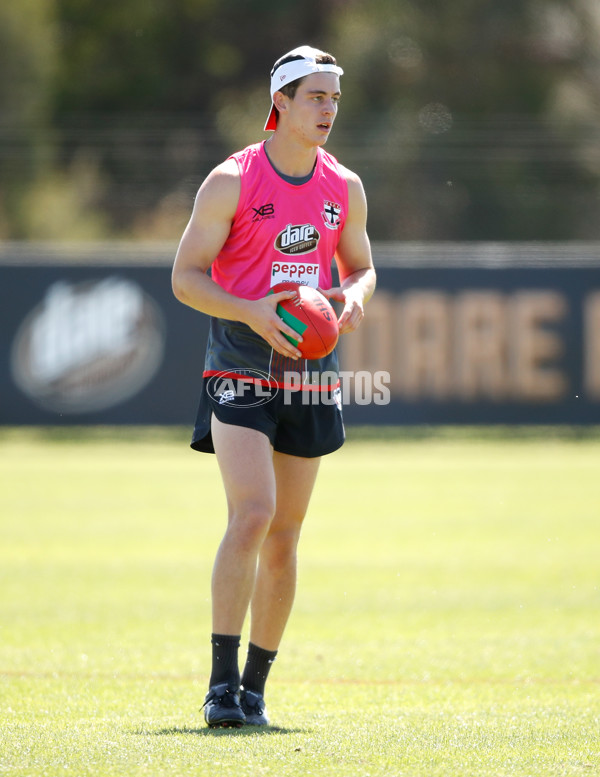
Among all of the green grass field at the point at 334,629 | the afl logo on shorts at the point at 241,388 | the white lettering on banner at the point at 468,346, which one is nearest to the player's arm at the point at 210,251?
the afl logo on shorts at the point at 241,388

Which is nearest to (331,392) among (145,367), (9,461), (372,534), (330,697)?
(330,697)

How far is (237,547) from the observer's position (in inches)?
179

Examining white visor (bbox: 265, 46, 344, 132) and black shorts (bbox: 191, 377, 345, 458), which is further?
white visor (bbox: 265, 46, 344, 132)

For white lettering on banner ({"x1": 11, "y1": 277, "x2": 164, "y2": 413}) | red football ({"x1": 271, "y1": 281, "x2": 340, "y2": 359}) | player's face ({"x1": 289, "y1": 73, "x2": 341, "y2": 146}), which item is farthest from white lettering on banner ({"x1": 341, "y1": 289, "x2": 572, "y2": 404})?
red football ({"x1": 271, "y1": 281, "x2": 340, "y2": 359})

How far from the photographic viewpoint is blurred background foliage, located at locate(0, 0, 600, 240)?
29672mm

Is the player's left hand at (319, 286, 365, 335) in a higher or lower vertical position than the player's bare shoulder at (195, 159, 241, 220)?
lower

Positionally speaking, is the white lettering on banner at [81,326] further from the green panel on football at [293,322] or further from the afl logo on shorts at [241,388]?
the green panel on football at [293,322]

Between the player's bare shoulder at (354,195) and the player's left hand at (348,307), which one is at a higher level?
the player's bare shoulder at (354,195)

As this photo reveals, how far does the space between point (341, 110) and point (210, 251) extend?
96.7ft

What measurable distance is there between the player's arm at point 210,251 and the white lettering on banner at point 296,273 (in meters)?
0.23

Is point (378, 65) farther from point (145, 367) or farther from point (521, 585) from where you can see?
point (521, 585)

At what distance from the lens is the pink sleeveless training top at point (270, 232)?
15.6 ft

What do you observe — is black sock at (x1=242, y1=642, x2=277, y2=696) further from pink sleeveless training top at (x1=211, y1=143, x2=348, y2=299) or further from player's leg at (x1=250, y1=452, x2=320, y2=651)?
pink sleeveless training top at (x1=211, y1=143, x2=348, y2=299)

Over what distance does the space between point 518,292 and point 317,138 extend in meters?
15.0
